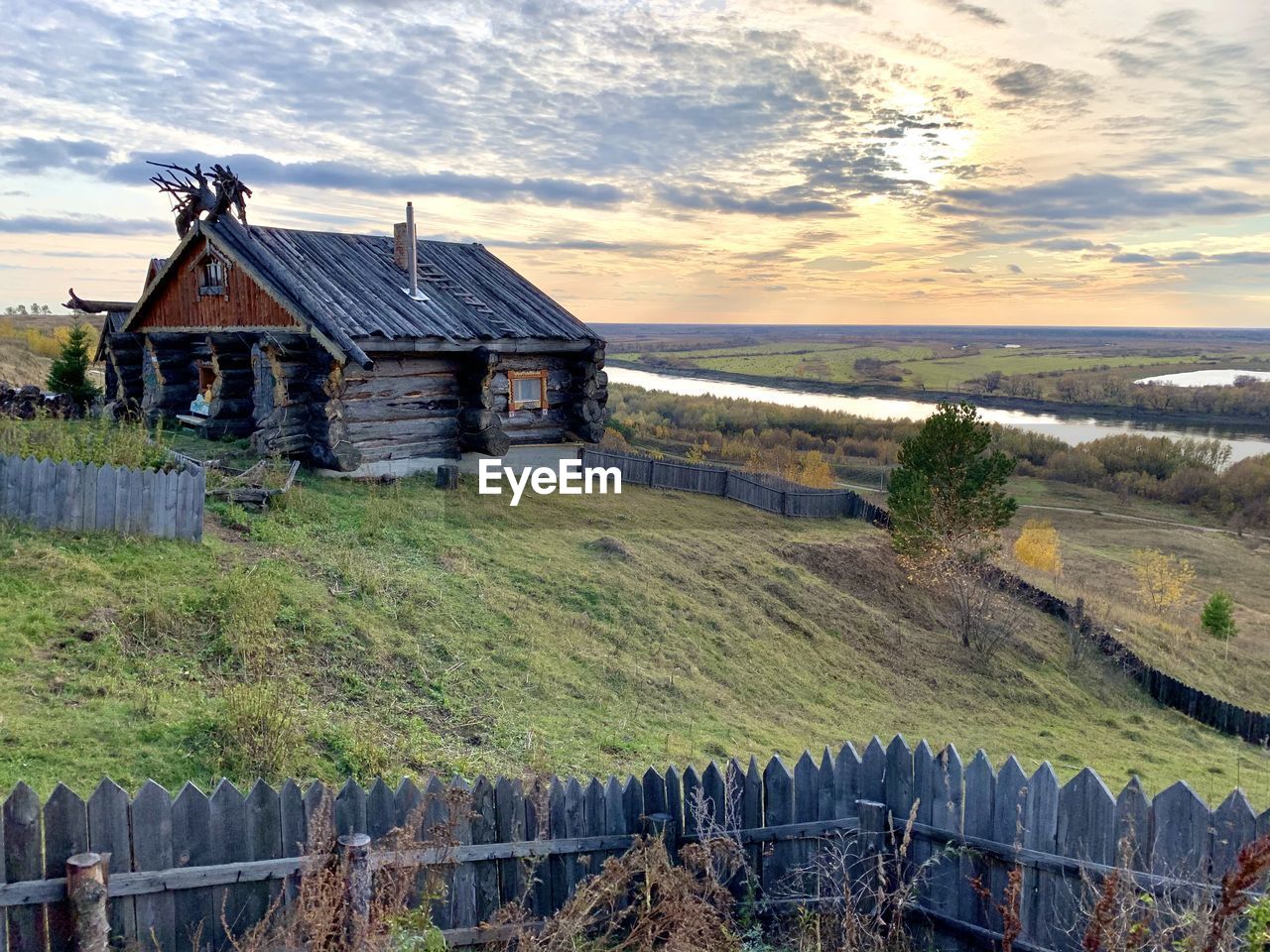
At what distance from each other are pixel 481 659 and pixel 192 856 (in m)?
5.49

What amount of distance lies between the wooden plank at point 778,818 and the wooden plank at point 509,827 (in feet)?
5.29

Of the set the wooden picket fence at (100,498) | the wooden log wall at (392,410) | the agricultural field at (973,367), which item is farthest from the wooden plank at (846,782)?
the agricultural field at (973,367)

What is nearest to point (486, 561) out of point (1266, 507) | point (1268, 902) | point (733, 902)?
point (733, 902)

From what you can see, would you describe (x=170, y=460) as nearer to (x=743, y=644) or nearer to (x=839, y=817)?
(x=743, y=644)

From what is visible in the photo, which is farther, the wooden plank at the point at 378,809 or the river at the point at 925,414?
the river at the point at 925,414

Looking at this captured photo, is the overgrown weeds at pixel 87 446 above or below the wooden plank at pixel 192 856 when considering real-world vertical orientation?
above

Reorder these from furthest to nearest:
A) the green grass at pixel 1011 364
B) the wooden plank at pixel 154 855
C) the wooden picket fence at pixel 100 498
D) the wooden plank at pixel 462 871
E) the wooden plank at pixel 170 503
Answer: the green grass at pixel 1011 364, the wooden plank at pixel 170 503, the wooden picket fence at pixel 100 498, the wooden plank at pixel 462 871, the wooden plank at pixel 154 855

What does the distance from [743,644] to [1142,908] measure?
9613 mm

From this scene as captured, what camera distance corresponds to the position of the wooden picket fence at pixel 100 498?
10.9 metres

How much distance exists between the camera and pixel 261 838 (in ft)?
17.4

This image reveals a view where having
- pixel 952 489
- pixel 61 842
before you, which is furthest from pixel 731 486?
pixel 61 842

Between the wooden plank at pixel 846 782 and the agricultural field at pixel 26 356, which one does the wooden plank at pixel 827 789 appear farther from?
the agricultural field at pixel 26 356

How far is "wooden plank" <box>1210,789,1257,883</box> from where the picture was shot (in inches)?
184

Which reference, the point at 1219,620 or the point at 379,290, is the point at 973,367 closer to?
the point at 1219,620
